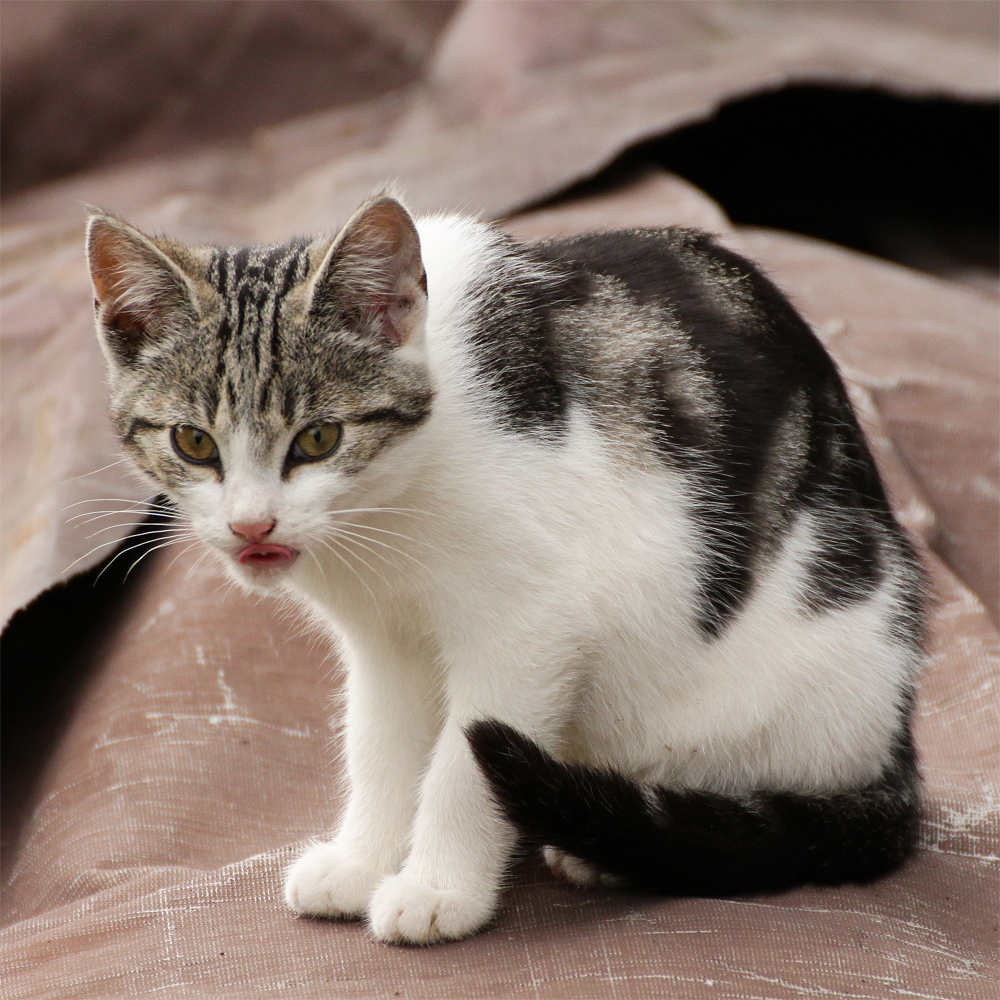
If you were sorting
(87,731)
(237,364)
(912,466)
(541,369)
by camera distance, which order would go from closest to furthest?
(237,364) < (541,369) < (87,731) < (912,466)

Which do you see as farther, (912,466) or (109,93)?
(109,93)

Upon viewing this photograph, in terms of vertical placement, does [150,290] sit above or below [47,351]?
above

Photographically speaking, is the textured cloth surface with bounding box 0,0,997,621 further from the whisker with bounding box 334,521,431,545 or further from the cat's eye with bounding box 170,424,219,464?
the whisker with bounding box 334,521,431,545

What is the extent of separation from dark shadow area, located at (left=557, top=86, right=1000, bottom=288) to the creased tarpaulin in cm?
35

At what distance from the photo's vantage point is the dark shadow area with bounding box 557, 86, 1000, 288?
5.12 metres

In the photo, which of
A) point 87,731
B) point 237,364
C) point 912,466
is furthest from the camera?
point 912,466

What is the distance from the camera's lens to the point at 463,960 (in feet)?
5.50

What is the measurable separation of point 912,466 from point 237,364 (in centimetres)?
233

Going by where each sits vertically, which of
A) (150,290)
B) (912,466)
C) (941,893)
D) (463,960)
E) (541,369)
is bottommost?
(912,466)

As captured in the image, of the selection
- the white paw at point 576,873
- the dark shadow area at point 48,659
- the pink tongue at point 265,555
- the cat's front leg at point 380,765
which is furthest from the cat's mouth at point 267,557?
the dark shadow area at point 48,659

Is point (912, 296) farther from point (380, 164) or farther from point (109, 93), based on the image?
point (109, 93)

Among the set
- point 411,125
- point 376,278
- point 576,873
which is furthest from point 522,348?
point 411,125

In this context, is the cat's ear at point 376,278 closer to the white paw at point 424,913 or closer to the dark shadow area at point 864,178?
the white paw at point 424,913

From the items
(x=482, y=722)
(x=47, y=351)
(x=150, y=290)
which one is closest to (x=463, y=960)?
(x=482, y=722)
